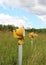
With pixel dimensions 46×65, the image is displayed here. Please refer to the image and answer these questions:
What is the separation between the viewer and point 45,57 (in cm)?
Answer: 491

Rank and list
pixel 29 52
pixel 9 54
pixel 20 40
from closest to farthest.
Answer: pixel 20 40, pixel 9 54, pixel 29 52

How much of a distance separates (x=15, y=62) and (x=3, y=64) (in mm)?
282

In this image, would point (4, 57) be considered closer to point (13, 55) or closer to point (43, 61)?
point (13, 55)

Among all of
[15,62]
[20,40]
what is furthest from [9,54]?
[20,40]

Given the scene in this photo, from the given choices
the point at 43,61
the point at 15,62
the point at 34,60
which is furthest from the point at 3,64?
the point at 43,61

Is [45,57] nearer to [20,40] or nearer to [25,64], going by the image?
[25,64]

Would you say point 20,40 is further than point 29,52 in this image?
No

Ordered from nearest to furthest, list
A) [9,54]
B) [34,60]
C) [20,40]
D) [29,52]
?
[20,40] → [34,60] → [9,54] → [29,52]

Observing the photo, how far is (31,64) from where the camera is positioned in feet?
13.6

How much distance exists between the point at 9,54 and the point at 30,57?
425 mm

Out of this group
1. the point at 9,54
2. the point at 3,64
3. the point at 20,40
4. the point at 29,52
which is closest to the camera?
the point at 20,40

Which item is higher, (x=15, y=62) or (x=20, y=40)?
(x=20, y=40)

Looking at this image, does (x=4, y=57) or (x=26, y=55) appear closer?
(x=4, y=57)

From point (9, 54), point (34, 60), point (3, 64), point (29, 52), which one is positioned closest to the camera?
point (3, 64)
